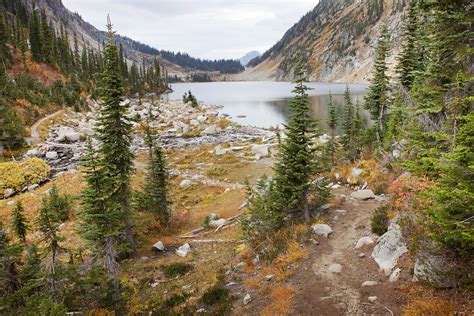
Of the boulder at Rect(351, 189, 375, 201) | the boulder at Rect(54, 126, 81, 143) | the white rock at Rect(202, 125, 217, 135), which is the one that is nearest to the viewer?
the boulder at Rect(351, 189, 375, 201)

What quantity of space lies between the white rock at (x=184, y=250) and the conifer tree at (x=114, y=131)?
366 cm

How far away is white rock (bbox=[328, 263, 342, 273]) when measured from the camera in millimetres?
12587

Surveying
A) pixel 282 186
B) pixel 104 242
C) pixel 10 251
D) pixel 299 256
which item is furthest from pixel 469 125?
pixel 104 242

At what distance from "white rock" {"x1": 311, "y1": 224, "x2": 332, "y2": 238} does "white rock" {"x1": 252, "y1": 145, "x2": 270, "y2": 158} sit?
2496cm

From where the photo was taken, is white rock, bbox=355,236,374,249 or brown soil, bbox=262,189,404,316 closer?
brown soil, bbox=262,189,404,316

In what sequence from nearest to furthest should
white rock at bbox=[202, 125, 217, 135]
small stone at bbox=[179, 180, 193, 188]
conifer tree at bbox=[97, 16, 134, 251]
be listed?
1. conifer tree at bbox=[97, 16, 134, 251]
2. small stone at bbox=[179, 180, 193, 188]
3. white rock at bbox=[202, 125, 217, 135]

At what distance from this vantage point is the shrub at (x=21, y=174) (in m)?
34.8

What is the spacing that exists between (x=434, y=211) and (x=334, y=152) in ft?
81.9

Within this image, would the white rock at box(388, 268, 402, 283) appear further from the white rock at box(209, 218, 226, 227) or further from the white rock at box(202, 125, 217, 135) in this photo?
the white rock at box(202, 125, 217, 135)

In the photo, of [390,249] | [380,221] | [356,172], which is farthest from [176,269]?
[356,172]

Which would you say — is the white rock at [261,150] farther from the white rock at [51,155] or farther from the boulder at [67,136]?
the boulder at [67,136]

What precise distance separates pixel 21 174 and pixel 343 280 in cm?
3659

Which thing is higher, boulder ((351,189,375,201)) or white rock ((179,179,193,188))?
boulder ((351,189,375,201))

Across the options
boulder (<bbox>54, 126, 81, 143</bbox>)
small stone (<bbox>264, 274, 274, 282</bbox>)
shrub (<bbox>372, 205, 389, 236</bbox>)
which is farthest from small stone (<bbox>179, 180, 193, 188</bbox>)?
boulder (<bbox>54, 126, 81, 143</bbox>)
